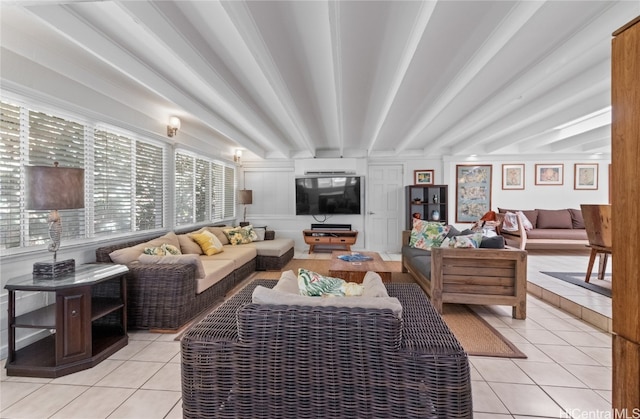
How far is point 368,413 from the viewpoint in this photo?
1.26m

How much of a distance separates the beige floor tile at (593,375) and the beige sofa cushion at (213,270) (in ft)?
10.2

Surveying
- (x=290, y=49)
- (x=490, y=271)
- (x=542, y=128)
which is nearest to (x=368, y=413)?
(x=490, y=271)

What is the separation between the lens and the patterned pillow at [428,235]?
4211 mm

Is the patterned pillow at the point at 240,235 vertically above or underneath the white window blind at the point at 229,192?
underneath

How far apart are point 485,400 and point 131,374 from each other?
2.29m

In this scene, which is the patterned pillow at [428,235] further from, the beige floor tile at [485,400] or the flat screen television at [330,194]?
the beige floor tile at [485,400]

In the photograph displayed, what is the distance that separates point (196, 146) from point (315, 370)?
4.30 meters

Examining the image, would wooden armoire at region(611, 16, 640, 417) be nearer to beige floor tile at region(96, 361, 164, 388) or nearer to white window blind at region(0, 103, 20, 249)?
beige floor tile at region(96, 361, 164, 388)

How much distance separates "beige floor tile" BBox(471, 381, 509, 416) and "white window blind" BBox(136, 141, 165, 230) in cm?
378

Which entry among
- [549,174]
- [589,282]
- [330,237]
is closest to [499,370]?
[589,282]

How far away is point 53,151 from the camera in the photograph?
245cm

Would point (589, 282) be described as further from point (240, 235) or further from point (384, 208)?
point (240, 235)

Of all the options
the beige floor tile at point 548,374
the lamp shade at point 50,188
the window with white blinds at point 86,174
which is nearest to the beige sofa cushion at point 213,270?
the window with white blinds at point 86,174

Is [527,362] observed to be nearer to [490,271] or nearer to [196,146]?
[490,271]
